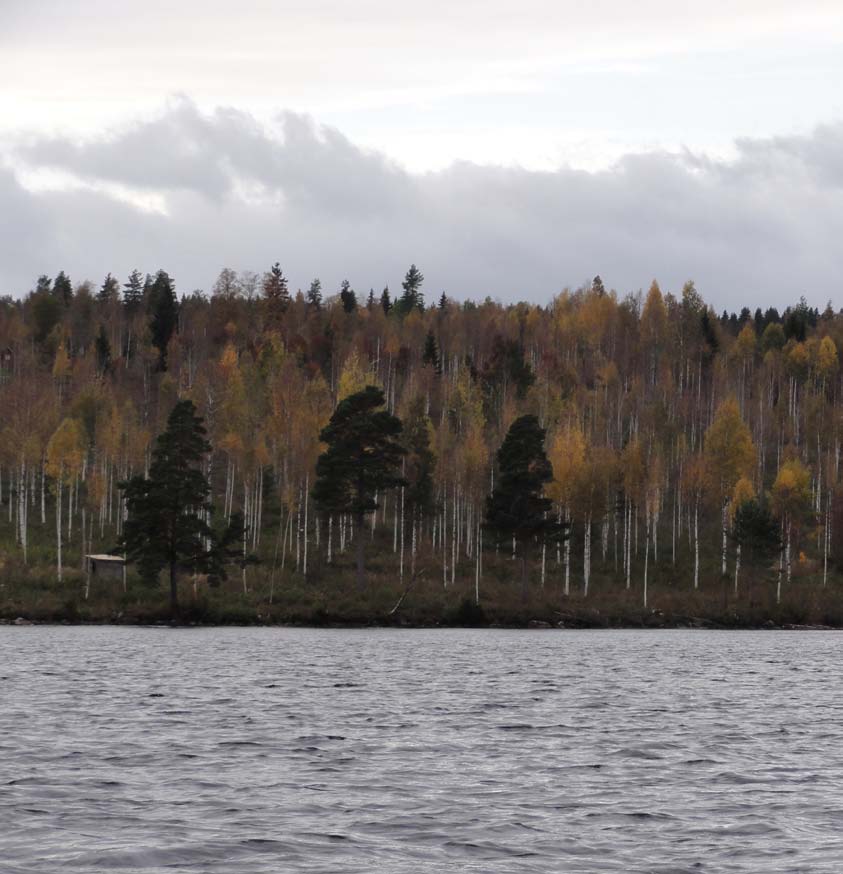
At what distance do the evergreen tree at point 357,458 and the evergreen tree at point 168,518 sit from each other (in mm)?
9664

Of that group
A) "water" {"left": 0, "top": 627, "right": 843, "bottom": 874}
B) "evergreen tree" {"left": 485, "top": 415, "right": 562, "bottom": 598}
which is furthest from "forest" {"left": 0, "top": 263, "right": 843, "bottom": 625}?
"water" {"left": 0, "top": 627, "right": 843, "bottom": 874}

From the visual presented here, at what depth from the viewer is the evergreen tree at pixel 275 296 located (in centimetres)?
18088

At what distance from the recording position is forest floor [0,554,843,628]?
79.2 meters

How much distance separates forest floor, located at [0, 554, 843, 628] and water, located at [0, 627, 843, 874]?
30.5 metres

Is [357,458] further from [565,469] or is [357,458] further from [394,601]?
[565,469]

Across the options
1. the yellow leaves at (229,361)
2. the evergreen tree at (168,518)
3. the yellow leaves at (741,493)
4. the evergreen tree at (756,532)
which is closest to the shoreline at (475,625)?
the evergreen tree at (168,518)

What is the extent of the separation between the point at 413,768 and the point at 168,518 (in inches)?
2232

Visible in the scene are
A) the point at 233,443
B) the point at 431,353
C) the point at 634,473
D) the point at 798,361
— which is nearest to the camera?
the point at 233,443

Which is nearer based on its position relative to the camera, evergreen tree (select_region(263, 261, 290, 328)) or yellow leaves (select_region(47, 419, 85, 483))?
yellow leaves (select_region(47, 419, 85, 483))

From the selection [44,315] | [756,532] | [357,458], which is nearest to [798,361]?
[756,532]

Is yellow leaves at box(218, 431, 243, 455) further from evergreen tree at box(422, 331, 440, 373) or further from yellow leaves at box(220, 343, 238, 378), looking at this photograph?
evergreen tree at box(422, 331, 440, 373)

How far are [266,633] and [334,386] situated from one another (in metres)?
79.7

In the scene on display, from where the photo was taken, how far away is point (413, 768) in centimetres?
2377

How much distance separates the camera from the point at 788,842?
1786cm
